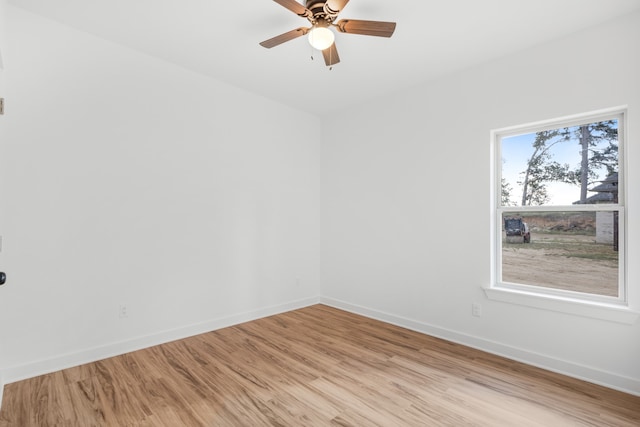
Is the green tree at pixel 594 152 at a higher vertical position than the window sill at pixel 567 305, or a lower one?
higher

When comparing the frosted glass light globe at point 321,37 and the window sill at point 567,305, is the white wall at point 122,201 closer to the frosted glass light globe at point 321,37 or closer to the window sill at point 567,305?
the frosted glass light globe at point 321,37

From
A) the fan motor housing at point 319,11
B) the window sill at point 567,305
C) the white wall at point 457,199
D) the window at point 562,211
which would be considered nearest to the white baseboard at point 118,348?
the white wall at point 457,199

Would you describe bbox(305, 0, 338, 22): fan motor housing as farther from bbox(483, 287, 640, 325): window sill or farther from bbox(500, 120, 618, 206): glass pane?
bbox(483, 287, 640, 325): window sill

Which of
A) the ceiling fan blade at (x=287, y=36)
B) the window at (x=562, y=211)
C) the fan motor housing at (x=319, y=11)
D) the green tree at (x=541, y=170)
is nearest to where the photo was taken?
the fan motor housing at (x=319, y=11)

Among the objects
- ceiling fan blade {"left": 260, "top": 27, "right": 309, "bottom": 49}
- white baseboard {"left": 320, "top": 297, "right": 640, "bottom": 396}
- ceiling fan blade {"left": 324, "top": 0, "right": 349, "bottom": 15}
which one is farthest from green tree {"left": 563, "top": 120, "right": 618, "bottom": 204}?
ceiling fan blade {"left": 260, "top": 27, "right": 309, "bottom": 49}

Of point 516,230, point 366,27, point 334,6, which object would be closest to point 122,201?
point 334,6

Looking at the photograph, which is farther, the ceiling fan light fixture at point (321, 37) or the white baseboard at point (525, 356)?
the white baseboard at point (525, 356)

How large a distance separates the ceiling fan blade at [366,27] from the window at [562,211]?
5.17ft

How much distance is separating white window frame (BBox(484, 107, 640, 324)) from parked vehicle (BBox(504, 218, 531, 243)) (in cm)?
7

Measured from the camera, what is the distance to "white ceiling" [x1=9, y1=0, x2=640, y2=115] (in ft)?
7.43

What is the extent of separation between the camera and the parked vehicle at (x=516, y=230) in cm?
288

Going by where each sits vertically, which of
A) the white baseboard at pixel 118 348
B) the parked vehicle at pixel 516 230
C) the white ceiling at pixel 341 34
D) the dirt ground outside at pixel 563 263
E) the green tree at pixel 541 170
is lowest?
the white baseboard at pixel 118 348

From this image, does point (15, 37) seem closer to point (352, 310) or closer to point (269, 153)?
point (269, 153)

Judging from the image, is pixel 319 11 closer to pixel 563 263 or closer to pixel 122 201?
pixel 122 201
